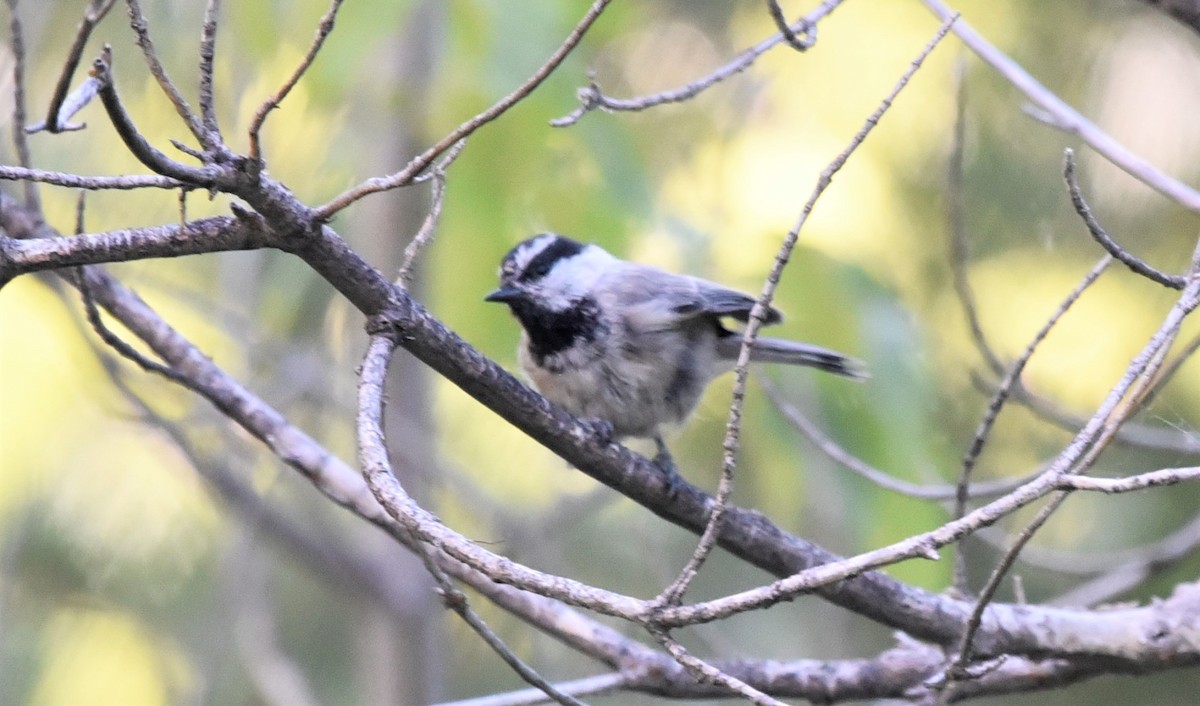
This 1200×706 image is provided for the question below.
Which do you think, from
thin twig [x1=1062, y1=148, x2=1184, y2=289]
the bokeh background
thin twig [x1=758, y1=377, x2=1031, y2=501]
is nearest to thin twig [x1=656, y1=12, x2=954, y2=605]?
thin twig [x1=1062, y1=148, x2=1184, y2=289]

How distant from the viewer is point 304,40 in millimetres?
2699

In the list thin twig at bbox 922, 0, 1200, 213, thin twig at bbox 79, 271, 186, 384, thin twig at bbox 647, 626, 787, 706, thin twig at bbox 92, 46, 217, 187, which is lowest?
thin twig at bbox 647, 626, 787, 706

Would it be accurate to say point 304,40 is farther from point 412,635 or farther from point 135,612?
point 135,612

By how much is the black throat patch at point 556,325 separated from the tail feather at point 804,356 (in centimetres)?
38

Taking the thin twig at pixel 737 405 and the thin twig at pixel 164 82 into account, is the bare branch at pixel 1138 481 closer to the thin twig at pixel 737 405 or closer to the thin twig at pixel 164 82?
the thin twig at pixel 737 405

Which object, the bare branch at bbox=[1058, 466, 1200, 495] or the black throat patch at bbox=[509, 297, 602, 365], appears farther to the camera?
the black throat patch at bbox=[509, 297, 602, 365]

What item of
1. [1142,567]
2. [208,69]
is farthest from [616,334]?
[208,69]

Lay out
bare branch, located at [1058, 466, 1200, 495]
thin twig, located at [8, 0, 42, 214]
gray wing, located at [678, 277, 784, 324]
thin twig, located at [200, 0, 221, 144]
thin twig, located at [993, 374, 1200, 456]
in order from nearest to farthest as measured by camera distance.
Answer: bare branch, located at [1058, 466, 1200, 495] < thin twig, located at [200, 0, 221, 144] < thin twig, located at [8, 0, 42, 214] < thin twig, located at [993, 374, 1200, 456] < gray wing, located at [678, 277, 784, 324]

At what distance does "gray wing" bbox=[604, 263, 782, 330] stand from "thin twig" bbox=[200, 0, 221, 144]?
1.73m

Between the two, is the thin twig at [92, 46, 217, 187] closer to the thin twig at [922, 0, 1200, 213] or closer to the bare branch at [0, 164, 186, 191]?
the bare branch at [0, 164, 186, 191]

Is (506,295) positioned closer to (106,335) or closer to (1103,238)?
(106,335)

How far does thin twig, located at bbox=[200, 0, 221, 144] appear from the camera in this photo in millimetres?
1223

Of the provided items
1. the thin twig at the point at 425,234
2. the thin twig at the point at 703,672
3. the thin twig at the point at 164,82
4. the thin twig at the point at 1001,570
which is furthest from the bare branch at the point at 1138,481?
the thin twig at the point at 164,82

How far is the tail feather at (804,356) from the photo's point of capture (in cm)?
281
